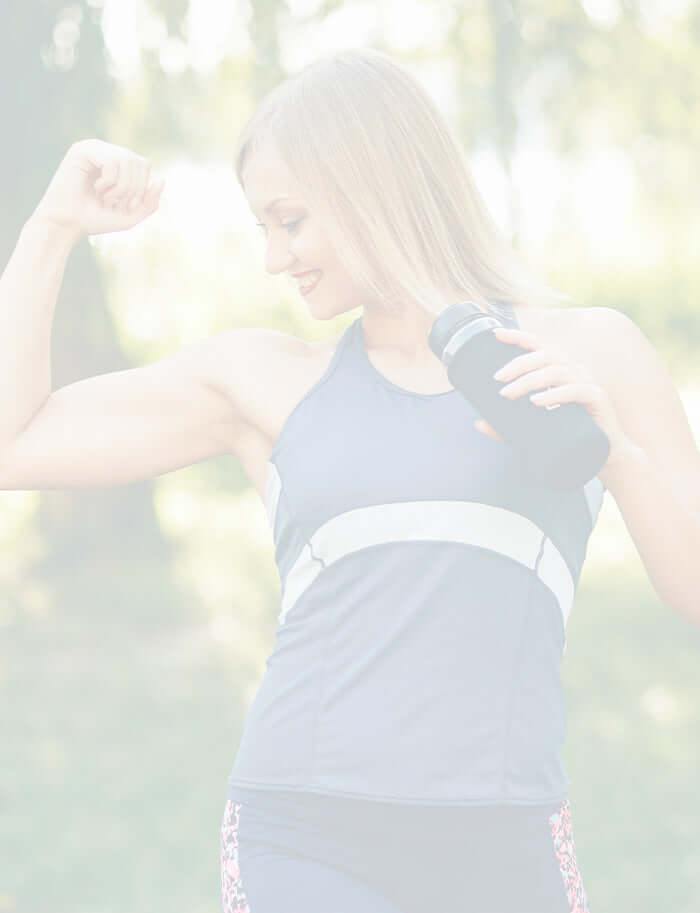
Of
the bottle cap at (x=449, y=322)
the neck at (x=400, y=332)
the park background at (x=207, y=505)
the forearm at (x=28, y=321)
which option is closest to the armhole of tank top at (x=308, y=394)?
the neck at (x=400, y=332)

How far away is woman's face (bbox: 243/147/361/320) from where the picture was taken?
7.30 ft

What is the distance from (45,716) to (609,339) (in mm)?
5372

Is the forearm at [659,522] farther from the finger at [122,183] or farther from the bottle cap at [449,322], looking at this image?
the finger at [122,183]

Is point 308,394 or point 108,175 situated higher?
point 108,175

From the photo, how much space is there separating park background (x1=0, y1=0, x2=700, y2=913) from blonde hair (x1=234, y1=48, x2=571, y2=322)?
3.07 metres

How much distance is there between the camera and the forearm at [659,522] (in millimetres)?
2029

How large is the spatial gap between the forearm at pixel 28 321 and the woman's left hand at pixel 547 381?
0.83 m

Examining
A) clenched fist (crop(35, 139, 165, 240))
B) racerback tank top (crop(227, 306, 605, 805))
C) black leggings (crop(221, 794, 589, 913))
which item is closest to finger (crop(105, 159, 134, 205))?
clenched fist (crop(35, 139, 165, 240))

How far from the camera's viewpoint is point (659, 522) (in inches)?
81.6

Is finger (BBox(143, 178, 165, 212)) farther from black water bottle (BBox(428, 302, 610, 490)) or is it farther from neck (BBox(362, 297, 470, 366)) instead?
black water bottle (BBox(428, 302, 610, 490))

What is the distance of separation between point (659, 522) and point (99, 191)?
1105 millimetres

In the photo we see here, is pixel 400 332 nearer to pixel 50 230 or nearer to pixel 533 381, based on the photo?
pixel 533 381

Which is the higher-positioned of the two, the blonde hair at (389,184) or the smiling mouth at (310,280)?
the blonde hair at (389,184)

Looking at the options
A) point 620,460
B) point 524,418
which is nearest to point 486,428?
point 524,418
